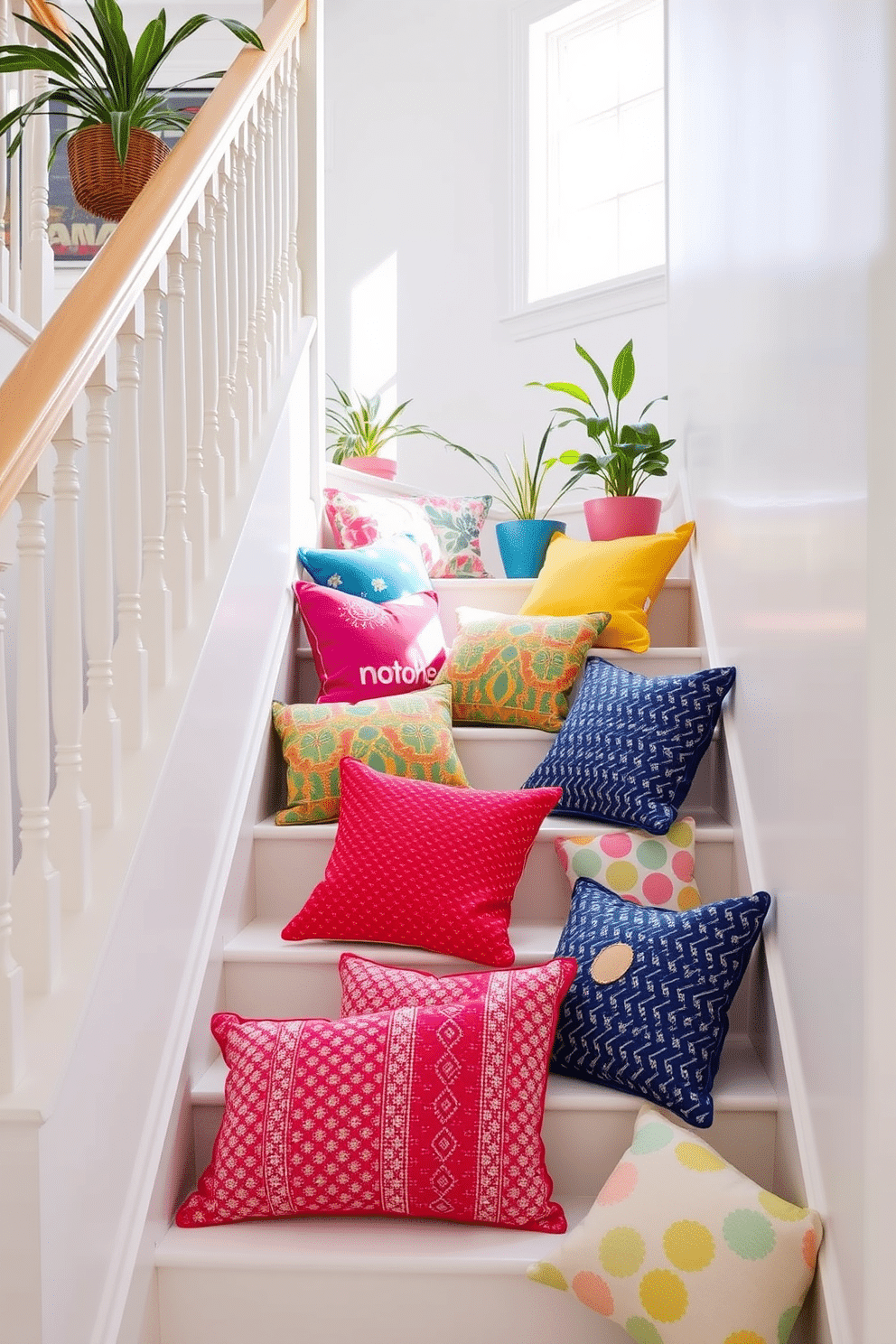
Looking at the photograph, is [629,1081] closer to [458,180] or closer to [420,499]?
[420,499]

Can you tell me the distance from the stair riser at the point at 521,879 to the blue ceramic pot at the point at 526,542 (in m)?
1.35

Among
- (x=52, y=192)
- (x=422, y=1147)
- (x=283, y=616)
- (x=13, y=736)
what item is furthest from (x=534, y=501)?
(x=52, y=192)

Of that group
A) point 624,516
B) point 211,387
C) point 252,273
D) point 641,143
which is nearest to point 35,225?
point 252,273

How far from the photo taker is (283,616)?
2.36m

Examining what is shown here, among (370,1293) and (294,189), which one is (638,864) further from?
(294,189)

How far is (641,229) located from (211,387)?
2870 millimetres

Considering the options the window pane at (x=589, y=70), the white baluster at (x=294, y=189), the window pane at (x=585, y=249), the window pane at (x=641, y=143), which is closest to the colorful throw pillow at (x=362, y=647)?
the white baluster at (x=294, y=189)

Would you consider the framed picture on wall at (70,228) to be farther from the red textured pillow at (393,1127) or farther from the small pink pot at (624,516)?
the red textured pillow at (393,1127)

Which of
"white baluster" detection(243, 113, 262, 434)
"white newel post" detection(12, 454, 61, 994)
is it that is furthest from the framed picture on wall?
"white newel post" detection(12, 454, 61, 994)

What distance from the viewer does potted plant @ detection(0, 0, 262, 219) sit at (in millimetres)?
2021

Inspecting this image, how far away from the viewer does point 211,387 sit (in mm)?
1901

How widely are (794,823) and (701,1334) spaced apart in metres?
0.60

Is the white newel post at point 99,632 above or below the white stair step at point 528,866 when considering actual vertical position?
above

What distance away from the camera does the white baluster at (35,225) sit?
2383 mm
